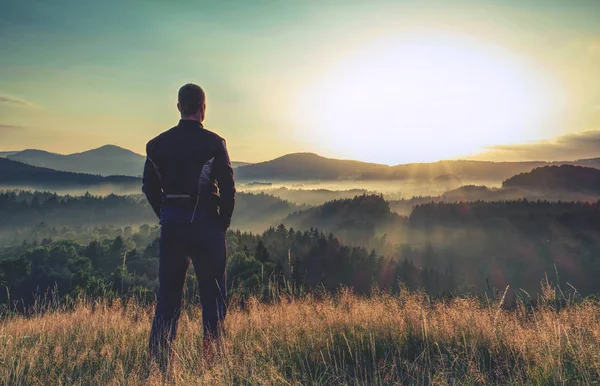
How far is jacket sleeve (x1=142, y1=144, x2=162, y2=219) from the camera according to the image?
4.67 metres

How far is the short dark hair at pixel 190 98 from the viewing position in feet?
15.2

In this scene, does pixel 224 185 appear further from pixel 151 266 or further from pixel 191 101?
pixel 151 266

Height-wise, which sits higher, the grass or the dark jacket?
the dark jacket

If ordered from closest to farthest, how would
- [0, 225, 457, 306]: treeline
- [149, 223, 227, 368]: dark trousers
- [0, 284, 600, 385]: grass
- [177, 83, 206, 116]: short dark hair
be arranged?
[0, 284, 600, 385]: grass → [149, 223, 227, 368]: dark trousers → [177, 83, 206, 116]: short dark hair → [0, 225, 457, 306]: treeline

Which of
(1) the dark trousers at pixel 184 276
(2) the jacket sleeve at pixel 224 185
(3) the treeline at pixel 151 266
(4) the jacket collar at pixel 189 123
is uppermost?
(4) the jacket collar at pixel 189 123

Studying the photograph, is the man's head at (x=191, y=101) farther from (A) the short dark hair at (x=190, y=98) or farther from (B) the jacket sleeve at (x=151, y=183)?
(B) the jacket sleeve at (x=151, y=183)

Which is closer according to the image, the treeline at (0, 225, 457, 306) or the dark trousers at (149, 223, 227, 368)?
the dark trousers at (149, 223, 227, 368)

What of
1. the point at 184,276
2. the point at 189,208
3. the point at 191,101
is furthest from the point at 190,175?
the point at 184,276

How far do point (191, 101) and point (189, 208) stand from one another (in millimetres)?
1141

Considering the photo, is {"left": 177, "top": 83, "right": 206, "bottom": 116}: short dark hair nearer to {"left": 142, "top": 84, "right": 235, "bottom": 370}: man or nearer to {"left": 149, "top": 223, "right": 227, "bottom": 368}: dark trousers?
{"left": 142, "top": 84, "right": 235, "bottom": 370}: man

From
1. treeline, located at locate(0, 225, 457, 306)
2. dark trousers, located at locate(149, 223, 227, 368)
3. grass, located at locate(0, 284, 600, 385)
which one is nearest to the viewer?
grass, located at locate(0, 284, 600, 385)

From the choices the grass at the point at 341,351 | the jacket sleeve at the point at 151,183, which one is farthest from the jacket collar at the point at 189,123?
the grass at the point at 341,351

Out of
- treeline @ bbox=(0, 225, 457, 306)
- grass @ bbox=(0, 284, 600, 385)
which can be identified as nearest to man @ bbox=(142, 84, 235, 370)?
grass @ bbox=(0, 284, 600, 385)

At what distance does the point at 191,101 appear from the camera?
4629 millimetres
